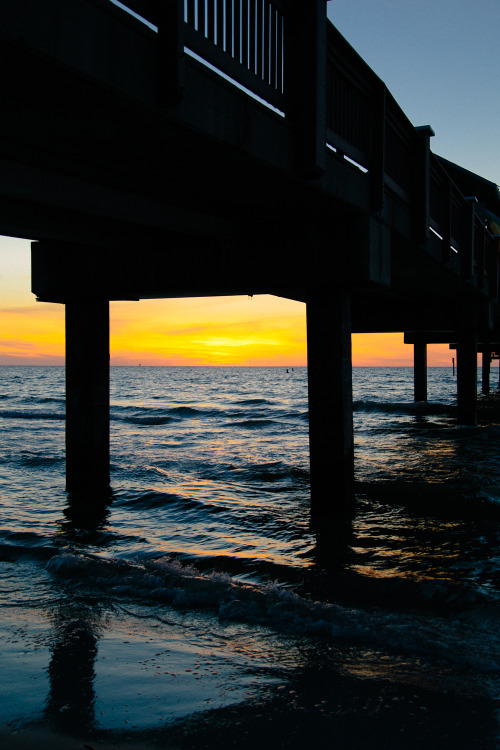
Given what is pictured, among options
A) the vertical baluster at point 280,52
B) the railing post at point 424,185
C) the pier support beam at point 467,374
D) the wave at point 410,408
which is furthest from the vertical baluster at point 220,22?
the wave at point 410,408

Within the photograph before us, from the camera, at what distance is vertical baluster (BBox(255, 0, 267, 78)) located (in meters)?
5.23

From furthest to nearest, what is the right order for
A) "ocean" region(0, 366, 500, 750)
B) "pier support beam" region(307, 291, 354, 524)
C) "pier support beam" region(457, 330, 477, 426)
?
"pier support beam" region(457, 330, 477, 426), "pier support beam" region(307, 291, 354, 524), "ocean" region(0, 366, 500, 750)

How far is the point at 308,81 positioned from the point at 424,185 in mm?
4184

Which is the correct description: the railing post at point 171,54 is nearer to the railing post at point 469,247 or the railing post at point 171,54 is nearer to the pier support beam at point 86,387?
the pier support beam at point 86,387

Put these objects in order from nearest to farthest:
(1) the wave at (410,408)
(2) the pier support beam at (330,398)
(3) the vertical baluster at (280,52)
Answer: (3) the vertical baluster at (280,52)
(2) the pier support beam at (330,398)
(1) the wave at (410,408)

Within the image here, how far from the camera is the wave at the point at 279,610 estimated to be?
16.5 ft

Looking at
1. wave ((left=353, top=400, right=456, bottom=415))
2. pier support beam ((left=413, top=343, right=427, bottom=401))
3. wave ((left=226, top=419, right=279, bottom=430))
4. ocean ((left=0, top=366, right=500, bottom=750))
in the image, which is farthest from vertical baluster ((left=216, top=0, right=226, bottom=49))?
pier support beam ((left=413, top=343, right=427, bottom=401))

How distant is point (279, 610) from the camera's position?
5.70 metres

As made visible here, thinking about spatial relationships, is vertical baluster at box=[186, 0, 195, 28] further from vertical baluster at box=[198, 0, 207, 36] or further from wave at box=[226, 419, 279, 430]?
wave at box=[226, 419, 279, 430]

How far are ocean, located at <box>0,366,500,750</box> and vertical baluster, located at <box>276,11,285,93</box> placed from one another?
4.73 meters

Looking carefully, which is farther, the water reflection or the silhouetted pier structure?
the silhouetted pier structure

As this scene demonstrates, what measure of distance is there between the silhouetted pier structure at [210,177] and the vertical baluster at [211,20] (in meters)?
0.01

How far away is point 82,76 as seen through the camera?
371cm

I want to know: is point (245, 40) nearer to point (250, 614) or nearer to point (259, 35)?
point (259, 35)
